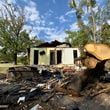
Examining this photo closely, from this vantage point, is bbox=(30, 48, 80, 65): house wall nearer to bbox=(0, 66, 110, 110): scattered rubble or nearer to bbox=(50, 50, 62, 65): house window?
bbox=(50, 50, 62, 65): house window

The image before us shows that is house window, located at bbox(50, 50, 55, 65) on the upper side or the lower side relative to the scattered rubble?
upper

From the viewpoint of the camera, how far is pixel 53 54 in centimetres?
4197

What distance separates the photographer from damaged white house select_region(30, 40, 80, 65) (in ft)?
136

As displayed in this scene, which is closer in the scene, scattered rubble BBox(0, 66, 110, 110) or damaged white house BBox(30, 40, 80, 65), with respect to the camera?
scattered rubble BBox(0, 66, 110, 110)

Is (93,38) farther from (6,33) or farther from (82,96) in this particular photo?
(82,96)

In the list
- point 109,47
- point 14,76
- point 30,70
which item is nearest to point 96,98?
point 109,47

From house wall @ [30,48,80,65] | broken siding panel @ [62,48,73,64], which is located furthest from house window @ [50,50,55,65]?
broken siding panel @ [62,48,73,64]

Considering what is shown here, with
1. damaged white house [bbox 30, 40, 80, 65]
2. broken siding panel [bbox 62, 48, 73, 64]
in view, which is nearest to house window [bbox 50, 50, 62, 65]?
damaged white house [bbox 30, 40, 80, 65]

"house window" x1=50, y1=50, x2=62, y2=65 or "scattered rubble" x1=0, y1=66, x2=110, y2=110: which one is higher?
"house window" x1=50, y1=50, x2=62, y2=65

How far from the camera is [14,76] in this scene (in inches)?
883

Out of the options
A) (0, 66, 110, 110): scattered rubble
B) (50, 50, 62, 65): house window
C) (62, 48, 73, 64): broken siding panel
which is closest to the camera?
(0, 66, 110, 110): scattered rubble

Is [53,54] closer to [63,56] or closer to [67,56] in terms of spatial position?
[63,56]

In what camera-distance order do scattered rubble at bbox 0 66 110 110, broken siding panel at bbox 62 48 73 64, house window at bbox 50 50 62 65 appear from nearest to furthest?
1. scattered rubble at bbox 0 66 110 110
2. broken siding panel at bbox 62 48 73 64
3. house window at bbox 50 50 62 65

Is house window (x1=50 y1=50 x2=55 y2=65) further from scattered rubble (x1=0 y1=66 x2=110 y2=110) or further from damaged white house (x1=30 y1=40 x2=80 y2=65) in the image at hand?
scattered rubble (x1=0 y1=66 x2=110 y2=110)
